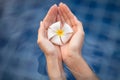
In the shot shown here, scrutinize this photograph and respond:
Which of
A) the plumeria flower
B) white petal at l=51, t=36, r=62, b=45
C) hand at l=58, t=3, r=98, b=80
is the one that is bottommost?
hand at l=58, t=3, r=98, b=80

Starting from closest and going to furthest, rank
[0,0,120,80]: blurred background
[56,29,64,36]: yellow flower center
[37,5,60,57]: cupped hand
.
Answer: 1. [37,5,60,57]: cupped hand
2. [56,29,64,36]: yellow flower center
3. [0,0,120,80]: blurred background

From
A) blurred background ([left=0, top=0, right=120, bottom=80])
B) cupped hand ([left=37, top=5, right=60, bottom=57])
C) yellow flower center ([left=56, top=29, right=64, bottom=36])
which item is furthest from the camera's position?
blurred background ([left=0, top=0, right=120, bottom=80])

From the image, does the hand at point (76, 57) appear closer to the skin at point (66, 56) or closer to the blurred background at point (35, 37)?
the skin at point (66, 56)

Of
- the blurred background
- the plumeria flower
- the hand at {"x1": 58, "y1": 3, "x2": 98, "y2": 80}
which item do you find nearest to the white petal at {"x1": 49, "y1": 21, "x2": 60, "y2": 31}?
the plumeria flower

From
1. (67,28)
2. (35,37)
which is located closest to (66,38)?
(67,28)

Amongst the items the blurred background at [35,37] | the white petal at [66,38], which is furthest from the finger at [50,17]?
the blurred background at [35,37]

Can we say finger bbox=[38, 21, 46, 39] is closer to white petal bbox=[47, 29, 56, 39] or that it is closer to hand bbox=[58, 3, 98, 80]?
white petal bbox=[47, 29, 56, 39]
